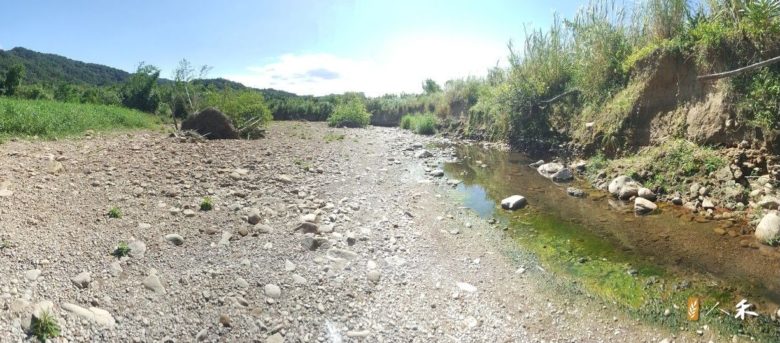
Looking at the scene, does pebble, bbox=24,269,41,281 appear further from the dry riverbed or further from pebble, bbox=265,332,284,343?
pebble, bbox=265,332,284,343

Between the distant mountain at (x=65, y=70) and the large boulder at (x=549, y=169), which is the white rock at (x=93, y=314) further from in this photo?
the distant mountain at (x=65, y=70)

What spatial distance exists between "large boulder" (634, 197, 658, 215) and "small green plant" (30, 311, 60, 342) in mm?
9409

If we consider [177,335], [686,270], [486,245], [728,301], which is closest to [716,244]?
[686,270]

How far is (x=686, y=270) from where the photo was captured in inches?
221

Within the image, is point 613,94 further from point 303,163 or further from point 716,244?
point 303,163

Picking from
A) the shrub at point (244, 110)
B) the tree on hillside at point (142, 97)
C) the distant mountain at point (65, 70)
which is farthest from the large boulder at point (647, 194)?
the distant mountain at point (65, 70)

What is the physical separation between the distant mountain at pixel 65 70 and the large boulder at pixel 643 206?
63974 mm

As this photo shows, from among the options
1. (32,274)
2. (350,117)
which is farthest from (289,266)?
(350,117)

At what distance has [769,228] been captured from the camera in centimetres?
634

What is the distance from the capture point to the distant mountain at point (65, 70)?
69.7 m

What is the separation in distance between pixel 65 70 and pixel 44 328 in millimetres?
102306

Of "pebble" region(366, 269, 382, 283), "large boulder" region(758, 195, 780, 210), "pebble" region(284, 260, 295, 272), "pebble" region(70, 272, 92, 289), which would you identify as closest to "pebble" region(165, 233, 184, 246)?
"pebble" region(70, 272, 92, 289)

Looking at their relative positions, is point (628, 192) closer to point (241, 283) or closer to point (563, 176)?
point (563, 176)

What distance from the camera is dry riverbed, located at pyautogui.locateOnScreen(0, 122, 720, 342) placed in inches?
158
